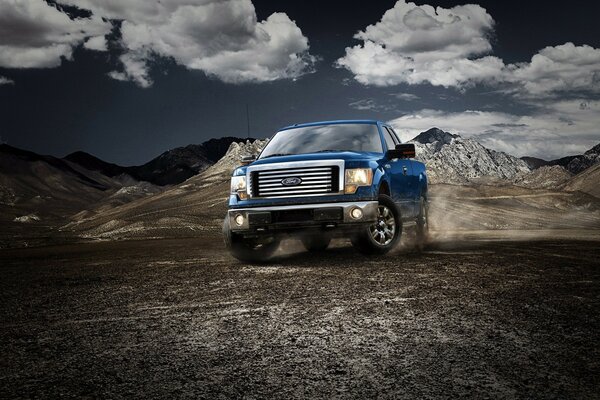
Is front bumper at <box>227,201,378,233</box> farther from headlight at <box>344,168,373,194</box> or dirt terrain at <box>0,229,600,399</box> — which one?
dirt terrain at <box>0,229,600,399</box>

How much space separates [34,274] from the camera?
927cm

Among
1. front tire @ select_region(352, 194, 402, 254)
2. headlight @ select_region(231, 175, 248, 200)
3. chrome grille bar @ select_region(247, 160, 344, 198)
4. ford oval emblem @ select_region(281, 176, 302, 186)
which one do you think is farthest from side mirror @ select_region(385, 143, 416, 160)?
headlight @ select_region(231, 175, 248, 200)

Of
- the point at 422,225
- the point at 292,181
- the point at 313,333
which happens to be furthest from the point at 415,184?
the point at 313,333

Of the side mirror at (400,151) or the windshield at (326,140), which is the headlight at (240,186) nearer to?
the windshield at (326,140)

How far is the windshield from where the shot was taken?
9.28 m

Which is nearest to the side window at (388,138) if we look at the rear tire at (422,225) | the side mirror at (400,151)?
the side mirror at (400,151)

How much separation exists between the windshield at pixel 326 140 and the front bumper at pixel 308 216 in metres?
1.33

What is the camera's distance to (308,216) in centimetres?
817

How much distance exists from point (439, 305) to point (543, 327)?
1.07 metres

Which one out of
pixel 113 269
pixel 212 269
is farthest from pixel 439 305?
pixel 113 269

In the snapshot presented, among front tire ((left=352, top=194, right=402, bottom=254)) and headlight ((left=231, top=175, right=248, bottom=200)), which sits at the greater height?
headlight ((left=231, top=175, right=248, bottom=200))

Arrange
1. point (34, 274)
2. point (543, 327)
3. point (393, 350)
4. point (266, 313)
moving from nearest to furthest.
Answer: point (393, 350) → point (543, 327) → point (266, 313) → point (34, 274)

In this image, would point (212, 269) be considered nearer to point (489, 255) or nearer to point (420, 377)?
point (489, 255)

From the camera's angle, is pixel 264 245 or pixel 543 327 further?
pixel 264 245
